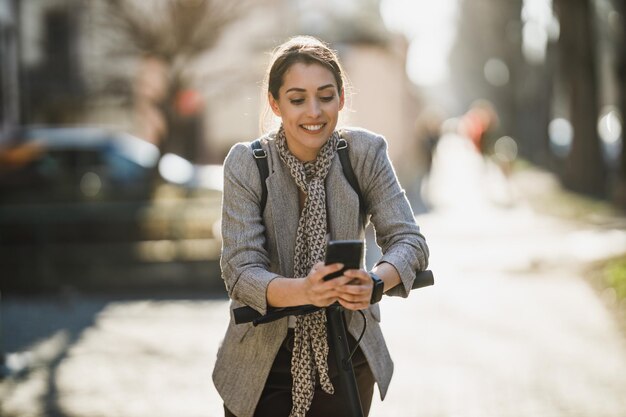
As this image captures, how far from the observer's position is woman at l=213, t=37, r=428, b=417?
2.82 m

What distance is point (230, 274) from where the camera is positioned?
2.79m

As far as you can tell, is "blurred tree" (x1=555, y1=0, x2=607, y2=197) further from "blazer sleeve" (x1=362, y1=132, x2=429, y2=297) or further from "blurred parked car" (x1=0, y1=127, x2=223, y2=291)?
"blazer sleeve" (x1=362, y1=132, x2=429, y2=297)

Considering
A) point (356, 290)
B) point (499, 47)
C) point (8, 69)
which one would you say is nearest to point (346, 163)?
point (356, 290)

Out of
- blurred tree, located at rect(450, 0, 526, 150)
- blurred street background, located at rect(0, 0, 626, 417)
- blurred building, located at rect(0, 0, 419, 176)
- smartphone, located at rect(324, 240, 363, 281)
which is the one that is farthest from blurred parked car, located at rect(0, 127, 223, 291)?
blurred tree, located at rect(450, 0, 526, 150)

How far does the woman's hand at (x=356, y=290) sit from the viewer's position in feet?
8.11

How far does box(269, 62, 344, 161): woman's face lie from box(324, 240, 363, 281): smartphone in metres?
0.53

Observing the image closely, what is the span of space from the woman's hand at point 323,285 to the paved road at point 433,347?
3.58 metres

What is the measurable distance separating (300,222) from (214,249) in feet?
28.4

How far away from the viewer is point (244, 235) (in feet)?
9.12

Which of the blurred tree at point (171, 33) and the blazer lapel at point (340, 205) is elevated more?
the blurred tree at point (171, 33)

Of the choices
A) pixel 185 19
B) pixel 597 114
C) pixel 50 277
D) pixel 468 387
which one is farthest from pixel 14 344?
pixel 597 114

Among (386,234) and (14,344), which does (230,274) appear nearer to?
(386,234)

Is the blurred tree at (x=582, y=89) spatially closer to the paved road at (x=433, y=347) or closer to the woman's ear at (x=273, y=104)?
the paved road at (x=433, y=347)

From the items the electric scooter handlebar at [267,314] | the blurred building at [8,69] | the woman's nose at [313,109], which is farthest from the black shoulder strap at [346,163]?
the blurred building at [8,69]
